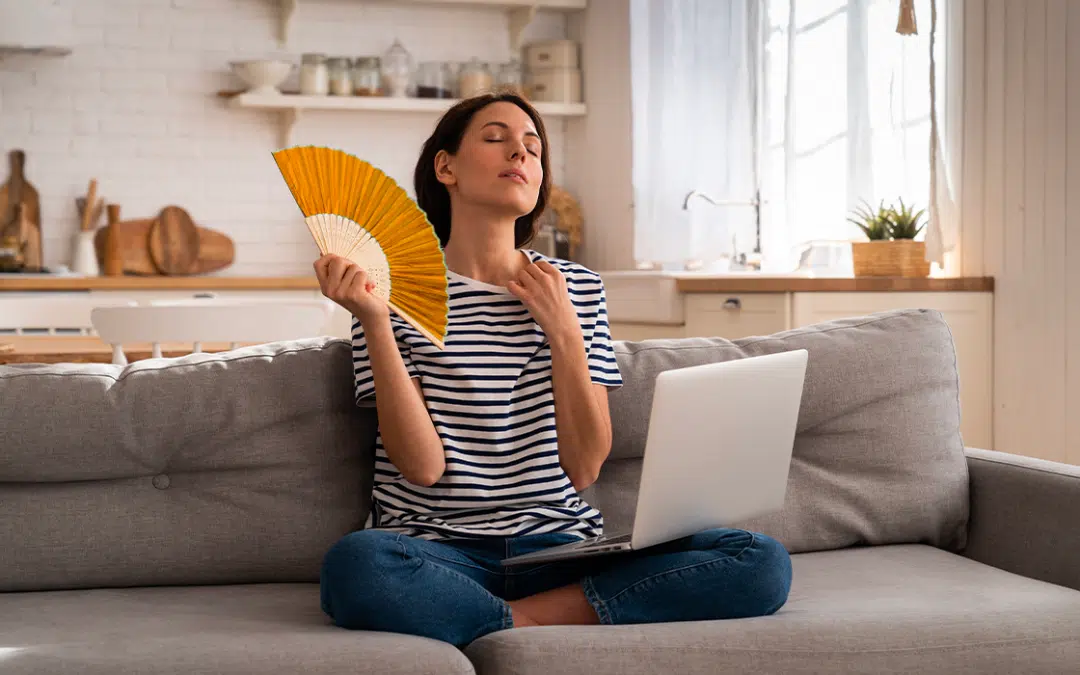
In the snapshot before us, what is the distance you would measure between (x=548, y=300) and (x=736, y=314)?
1.97 m

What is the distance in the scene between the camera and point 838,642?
4.87 feet

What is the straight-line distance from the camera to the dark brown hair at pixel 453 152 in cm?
187

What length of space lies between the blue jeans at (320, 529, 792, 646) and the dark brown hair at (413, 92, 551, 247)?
529mm

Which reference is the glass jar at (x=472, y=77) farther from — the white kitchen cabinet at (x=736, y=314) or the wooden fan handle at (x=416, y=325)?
the wooden fan handle at (x=416, y=325)

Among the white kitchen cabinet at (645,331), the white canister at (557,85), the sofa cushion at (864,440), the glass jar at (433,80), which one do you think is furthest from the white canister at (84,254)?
the sofa cushion at (864,440)

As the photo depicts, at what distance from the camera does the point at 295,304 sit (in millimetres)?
2885

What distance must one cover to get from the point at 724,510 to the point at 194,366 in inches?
32.9

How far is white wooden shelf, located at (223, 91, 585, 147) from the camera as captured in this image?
5199 mm

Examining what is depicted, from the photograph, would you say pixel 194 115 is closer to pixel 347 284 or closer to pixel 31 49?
pixel 31 49

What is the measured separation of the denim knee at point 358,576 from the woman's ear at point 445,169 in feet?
2.01

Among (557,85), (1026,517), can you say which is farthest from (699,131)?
(1026,517)

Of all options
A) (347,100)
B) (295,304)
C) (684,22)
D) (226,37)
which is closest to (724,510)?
(295,304)

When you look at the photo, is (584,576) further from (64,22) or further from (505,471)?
(64,22)

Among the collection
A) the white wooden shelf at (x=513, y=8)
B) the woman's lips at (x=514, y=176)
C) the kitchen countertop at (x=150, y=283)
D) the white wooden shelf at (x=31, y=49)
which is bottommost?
the kitchen countertop at (x=150, y=283)
